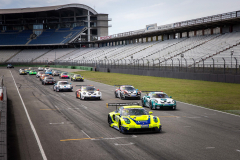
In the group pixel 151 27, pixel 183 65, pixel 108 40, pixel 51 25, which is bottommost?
pixel 183 65

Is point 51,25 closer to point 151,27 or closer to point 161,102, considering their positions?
point 151,27

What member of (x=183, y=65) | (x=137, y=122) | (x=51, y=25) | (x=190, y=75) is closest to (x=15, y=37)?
(x=51, y=25)

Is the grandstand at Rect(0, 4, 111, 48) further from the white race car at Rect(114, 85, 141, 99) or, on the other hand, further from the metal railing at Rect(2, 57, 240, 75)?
the white race car at Rect(114, 85, 141, 99)

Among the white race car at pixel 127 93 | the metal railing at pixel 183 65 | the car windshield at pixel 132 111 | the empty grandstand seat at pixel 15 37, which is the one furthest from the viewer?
the empty grandstand seat at pixel 15 37

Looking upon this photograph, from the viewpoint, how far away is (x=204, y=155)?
375 inches

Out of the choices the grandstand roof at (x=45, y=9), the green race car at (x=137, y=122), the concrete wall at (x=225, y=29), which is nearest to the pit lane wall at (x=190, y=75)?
the concrete wall at (x=225, y=29)

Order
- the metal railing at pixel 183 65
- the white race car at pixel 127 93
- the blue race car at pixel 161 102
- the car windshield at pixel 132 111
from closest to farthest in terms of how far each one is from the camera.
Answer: the car windshield at pixel 132 111
the blue race car at pixel 161 102
the white race car at pixel 127 93
the metal railing at pixel 183 65

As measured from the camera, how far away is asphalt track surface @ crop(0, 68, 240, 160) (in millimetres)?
9734

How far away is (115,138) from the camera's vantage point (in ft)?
39.4

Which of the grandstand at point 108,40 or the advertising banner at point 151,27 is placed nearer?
the grandstand at point 108,40

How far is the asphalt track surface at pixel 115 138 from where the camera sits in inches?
383

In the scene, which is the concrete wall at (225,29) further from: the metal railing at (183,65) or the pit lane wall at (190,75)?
the pit lane wall at (190,75)

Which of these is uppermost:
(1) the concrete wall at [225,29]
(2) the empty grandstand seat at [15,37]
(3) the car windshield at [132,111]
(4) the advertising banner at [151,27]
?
(2) the empty grandstand seat at [15,37]

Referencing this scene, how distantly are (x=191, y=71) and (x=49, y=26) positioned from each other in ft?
345
